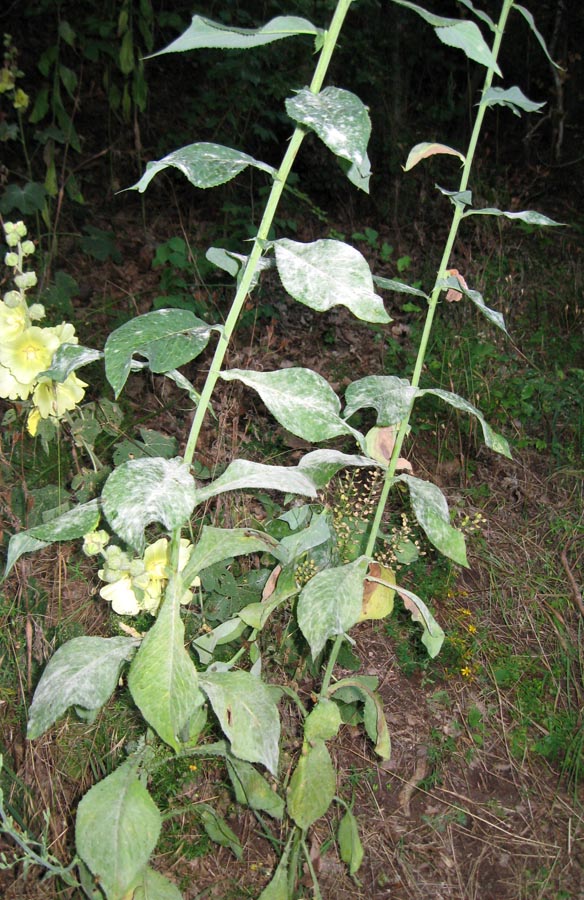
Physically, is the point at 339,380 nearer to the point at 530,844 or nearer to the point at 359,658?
the point at 359,658

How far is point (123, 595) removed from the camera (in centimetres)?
119

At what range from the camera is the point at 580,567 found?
232 cm

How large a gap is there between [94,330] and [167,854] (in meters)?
2.15

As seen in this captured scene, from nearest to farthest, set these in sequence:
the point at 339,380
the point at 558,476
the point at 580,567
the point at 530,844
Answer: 1. the point at 530,844
2. the point at 580,567
3. the point at 558,476
4. the point at 339,380

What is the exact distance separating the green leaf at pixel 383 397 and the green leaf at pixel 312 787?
24.3 inches

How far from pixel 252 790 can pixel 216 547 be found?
57 centimetres

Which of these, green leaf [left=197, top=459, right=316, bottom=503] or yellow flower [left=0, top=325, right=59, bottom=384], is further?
yellow flower [left=0, top=325, right=59, bottom=384]

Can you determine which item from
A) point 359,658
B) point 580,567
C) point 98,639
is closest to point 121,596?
point 98,639

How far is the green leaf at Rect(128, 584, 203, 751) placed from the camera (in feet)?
3.13

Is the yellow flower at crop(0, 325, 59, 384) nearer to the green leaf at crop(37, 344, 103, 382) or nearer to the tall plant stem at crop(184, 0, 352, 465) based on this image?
the green leaf at crop(37, 344, 103, 382)

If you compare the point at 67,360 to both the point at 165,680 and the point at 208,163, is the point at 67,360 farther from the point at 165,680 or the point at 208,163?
the point at 165,680

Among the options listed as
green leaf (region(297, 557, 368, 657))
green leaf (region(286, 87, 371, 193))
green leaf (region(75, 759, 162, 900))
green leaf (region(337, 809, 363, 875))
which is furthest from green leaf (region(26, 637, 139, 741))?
green leaf (region(286, 87, 371, 193))

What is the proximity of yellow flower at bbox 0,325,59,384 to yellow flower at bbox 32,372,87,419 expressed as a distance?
0.17 feet

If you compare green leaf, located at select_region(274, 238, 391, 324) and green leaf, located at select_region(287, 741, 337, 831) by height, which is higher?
green leaf, located at select_region(274, 238, 391, 324)
